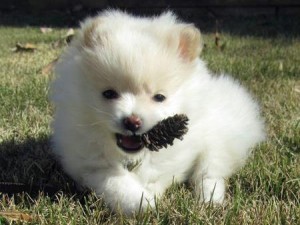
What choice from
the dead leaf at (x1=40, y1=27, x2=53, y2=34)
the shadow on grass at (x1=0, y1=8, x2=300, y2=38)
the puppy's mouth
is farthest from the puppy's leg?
the dead leaf at (x1=40, y1=27, x2=53, y2=34)

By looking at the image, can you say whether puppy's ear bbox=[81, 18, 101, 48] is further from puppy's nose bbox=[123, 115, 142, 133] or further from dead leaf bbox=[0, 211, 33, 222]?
dead leaf bbox=[0, 211, 33, 222]

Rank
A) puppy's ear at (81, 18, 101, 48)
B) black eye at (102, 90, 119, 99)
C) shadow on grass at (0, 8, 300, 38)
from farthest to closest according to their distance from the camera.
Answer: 1. shadow on grass at (0, 8, 300, 38)
2. puppy's ear at (81, 18, 101, 48)
3. black eye at (102, 90, 119, 99)

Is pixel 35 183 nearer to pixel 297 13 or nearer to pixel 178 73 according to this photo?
pixel 178 73

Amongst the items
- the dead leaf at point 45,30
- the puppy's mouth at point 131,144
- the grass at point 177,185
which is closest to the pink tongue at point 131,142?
the puppy's mouth at point 131,144

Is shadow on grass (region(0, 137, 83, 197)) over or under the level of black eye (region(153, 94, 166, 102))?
under

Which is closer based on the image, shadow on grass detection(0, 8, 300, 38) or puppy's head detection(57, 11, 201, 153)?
puppy's head detection(57, 11, 201, 153)

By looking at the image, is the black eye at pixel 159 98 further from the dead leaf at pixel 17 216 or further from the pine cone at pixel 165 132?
the dead leaf at pixel 17 216

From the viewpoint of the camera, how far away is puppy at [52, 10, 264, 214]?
2223mm

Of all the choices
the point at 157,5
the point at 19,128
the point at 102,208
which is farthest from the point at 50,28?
the point at 102,208

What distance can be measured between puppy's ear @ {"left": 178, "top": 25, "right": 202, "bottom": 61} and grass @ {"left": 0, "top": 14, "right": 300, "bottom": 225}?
2.04 ft

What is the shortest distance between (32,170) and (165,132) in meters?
0.86

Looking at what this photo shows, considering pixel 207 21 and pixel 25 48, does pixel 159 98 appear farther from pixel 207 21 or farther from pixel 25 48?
pixel 207 21

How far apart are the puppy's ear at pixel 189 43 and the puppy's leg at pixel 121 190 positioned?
0.62 metres

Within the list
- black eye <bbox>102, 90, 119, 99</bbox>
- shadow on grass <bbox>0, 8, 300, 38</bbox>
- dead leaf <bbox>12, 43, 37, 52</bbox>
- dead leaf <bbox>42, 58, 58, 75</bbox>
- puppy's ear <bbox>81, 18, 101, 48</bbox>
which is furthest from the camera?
shadow on grass <bbox>0, 8, 300, 38</bbox>
